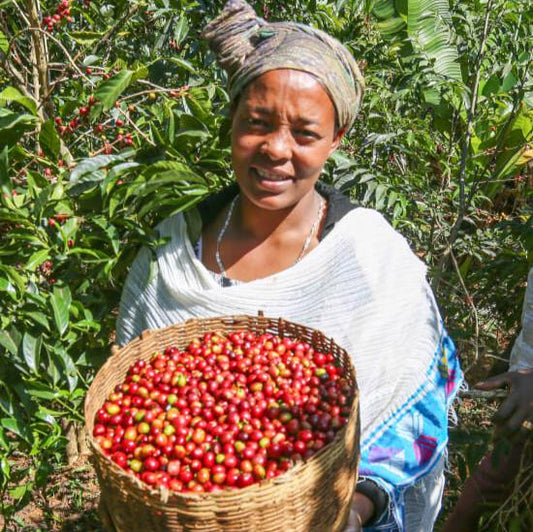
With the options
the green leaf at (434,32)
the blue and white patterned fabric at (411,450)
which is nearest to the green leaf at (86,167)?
the blue and white patterned fabric at (411,450)

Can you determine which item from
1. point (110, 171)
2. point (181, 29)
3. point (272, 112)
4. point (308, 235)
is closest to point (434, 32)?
point (181, 29)

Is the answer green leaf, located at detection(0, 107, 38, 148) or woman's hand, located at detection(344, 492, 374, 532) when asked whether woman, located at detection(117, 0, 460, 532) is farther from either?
green leaf, located at detection(0, 107, 38, 148)

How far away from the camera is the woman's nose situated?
183 cm

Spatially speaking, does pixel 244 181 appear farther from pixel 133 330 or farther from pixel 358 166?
pixel 358 166

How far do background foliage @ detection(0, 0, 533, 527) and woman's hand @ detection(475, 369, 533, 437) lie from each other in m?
0.80

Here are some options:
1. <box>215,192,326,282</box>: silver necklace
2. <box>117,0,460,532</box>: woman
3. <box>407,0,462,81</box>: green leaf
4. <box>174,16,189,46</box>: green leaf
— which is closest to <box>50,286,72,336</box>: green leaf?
<box>117,0,460,532</box>: woman

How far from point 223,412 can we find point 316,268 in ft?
1.80

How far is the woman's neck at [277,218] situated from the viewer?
2.06 m

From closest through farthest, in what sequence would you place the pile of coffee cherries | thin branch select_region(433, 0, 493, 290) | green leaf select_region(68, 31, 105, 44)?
the pile of coffee cherries
green leaf select_region(68, 31, 105, 44)
thin branch select_region(433, 0, 493, 290)

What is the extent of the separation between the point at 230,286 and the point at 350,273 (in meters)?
0.36

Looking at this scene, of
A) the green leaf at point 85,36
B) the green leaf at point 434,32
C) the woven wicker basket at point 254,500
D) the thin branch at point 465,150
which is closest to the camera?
the woven wicker basket at point 254,500

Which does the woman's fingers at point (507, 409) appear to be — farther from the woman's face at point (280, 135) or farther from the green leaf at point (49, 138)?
the green leaf at point (49, 138)

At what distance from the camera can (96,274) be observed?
6.60 ft

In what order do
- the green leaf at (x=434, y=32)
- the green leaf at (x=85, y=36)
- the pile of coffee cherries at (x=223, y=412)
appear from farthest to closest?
the green leaf at (x=434, y=32) < the green leaf at (x=85, y=36) < the pile of coffee cherries at (x=223, y=412)
